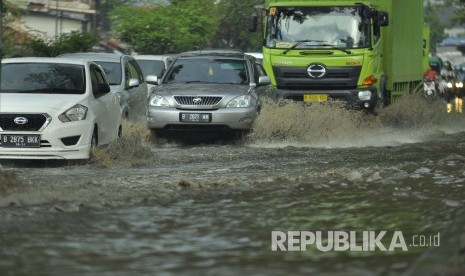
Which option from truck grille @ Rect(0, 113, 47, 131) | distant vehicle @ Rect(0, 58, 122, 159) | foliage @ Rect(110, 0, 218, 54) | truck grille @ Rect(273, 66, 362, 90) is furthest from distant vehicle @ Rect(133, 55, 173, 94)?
foliage @ Rect(110, 0, 218, 54)

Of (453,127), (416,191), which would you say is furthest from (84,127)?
(453,127)

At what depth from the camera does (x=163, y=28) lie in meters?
45.4

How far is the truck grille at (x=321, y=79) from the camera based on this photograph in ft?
80.2

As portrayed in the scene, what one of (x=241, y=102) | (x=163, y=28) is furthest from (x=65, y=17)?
(x=241, y=102)

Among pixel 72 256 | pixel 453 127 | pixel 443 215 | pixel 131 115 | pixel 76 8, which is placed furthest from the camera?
pixel 76 8

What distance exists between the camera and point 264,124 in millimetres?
21594

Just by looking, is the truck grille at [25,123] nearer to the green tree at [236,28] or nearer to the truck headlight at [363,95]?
the truck headlight at [363,95]

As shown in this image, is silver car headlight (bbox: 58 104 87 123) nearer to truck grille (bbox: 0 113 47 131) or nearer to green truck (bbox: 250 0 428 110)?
truck grille (bbox: 0 113 47 131)

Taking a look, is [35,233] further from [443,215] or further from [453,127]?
[453,127]

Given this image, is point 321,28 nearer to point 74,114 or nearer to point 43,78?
point 43,78

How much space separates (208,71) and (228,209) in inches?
446

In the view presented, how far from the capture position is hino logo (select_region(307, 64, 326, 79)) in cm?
2448

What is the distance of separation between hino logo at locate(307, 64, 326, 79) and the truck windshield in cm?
39

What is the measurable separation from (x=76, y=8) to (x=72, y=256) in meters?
52.6
